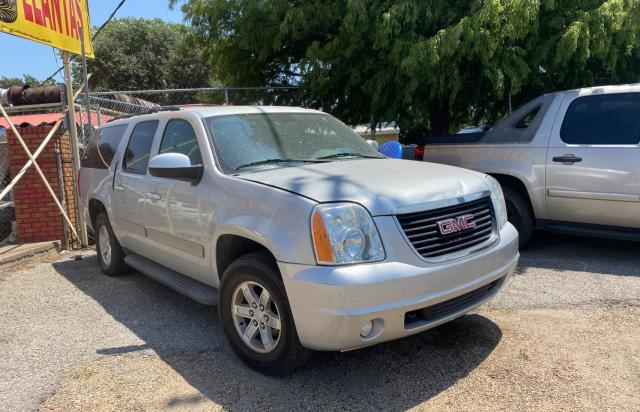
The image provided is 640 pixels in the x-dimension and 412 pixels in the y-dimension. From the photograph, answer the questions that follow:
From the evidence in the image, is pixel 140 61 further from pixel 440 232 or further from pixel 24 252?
pixel 440 232

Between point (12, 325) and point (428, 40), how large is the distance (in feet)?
18.9

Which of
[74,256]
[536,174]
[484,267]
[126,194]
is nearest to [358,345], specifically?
[484,267]

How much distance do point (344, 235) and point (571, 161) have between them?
371 cm

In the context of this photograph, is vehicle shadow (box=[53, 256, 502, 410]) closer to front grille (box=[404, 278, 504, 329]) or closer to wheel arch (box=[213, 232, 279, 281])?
front grille (box=[404, 278, 504, 329])

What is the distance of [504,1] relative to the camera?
22.1ft

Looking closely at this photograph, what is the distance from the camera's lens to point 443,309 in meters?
3.30

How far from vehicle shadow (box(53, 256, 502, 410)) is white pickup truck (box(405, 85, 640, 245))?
225cm

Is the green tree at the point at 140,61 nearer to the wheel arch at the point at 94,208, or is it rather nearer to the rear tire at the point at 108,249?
the wheel arch at the point at 94,208

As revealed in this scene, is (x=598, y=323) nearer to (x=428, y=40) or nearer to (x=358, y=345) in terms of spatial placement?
(x=358, y=345)

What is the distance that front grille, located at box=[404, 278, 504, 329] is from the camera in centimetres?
319

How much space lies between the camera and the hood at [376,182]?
125 inches

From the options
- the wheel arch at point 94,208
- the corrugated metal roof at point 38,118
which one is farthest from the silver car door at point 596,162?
the corrugated metal roof at point 38,118

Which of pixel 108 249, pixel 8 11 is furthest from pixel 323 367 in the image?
pixel 8 11

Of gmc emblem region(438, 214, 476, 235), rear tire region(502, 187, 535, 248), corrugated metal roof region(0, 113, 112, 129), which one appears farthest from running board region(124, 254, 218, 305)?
corrugated metal roof region(0, 113, 112, 129)
